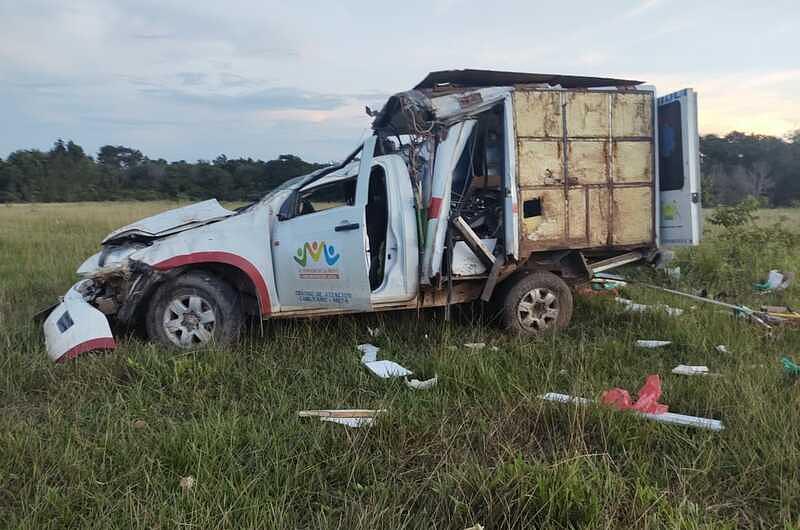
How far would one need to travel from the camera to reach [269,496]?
9.15 ft

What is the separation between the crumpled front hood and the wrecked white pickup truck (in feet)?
0.08

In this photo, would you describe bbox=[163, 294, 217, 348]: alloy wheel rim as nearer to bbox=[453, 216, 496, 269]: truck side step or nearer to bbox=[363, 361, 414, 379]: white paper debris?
bbox=[363, 361, 414, 379]: white paper debris

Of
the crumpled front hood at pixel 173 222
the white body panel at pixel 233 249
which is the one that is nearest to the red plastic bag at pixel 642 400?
the white body panel at pixel 233 249

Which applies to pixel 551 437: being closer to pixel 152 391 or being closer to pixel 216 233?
pixel 152 391

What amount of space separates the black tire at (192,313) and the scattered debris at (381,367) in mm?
1158

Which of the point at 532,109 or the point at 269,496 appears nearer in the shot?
the point at 269,496

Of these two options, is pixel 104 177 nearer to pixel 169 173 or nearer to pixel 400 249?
pixel 169 173

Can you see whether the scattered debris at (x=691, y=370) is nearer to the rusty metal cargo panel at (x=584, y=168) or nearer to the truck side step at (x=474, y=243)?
the rusty metal cargo panel at (x=584, y=168)

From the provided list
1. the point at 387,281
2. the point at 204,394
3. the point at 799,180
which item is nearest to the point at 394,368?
the point at 387,281

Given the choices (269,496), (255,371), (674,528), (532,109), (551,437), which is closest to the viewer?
(674,528)

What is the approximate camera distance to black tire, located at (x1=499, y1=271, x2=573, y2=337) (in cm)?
561

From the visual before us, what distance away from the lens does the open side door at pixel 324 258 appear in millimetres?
5102

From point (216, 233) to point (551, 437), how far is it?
126 inches

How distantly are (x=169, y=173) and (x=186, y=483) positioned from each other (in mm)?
42289
